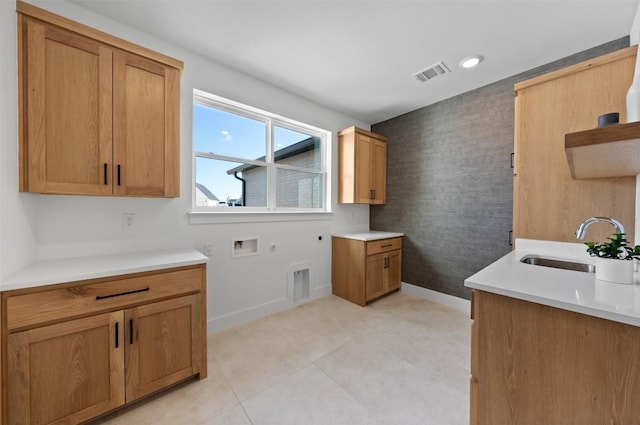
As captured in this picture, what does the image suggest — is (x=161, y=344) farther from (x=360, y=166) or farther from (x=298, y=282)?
(x=360, y=166)

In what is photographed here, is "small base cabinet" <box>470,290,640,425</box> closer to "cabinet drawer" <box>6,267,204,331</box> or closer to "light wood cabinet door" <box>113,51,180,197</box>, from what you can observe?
"cabinet drawer" <box>6,267,204,331</box>

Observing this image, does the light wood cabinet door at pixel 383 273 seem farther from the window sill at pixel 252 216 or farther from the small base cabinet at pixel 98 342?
the small base cabinet at pixel 98 342

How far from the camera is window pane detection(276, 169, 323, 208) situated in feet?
10.00

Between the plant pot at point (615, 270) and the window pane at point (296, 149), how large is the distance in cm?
274

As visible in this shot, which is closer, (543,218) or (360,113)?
(543,218)

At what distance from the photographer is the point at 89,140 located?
1554 mm

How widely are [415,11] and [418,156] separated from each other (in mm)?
1927

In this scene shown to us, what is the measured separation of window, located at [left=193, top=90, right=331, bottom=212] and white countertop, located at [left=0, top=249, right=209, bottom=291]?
78 cm

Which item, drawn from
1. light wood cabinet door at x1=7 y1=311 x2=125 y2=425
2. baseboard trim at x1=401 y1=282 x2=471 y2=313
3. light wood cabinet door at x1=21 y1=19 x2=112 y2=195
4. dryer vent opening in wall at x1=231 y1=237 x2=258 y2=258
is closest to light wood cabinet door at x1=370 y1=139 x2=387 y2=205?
baseboard trim at x1=401 y1=282 x2=471 y2=313

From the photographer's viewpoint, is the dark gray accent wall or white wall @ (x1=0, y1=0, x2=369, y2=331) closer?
white wall @ (x1=0, y1=0, x2=369, y2=331)

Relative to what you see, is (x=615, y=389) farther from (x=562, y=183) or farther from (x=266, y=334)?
(x=266, y=334)

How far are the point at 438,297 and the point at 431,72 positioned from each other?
8.75 ft

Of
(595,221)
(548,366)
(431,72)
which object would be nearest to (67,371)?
(548,366)

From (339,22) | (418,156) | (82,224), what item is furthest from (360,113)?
(82,224)
